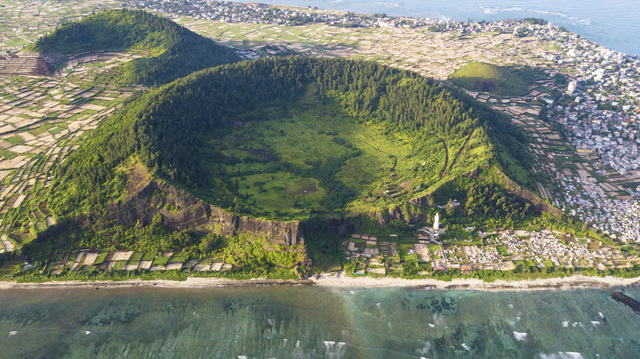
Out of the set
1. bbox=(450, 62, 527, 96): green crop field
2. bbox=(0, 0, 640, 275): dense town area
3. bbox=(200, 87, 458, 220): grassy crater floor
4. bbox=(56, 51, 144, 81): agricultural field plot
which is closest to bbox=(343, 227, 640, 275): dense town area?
bbox=(0, 0, 640, 275): dense town area

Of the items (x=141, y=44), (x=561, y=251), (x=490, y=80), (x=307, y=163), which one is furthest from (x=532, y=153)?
(x=141, y=44)

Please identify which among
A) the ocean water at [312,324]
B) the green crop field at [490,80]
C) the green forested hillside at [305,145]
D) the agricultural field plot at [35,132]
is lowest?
the ocean water at [312,324]

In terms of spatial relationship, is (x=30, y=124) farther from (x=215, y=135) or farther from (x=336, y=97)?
(x=336, y=97)

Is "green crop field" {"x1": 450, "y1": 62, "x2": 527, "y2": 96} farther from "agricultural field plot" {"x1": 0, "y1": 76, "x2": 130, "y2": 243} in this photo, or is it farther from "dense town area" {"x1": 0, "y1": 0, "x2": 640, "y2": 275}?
"agricultural field plot" {"x1": 0, "y1": 76, "x2": 130, "y2": 243}

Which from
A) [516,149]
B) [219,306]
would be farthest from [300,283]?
[516,149]

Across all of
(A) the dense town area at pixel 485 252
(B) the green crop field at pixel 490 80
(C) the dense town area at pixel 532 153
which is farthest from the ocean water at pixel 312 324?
(B) the green crop field at pixel 490 80

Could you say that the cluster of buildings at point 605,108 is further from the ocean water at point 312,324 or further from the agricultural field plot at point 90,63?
the agricultural field plot at point 90,63

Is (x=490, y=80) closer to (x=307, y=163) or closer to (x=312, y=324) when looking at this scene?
(x=307, y=163)
